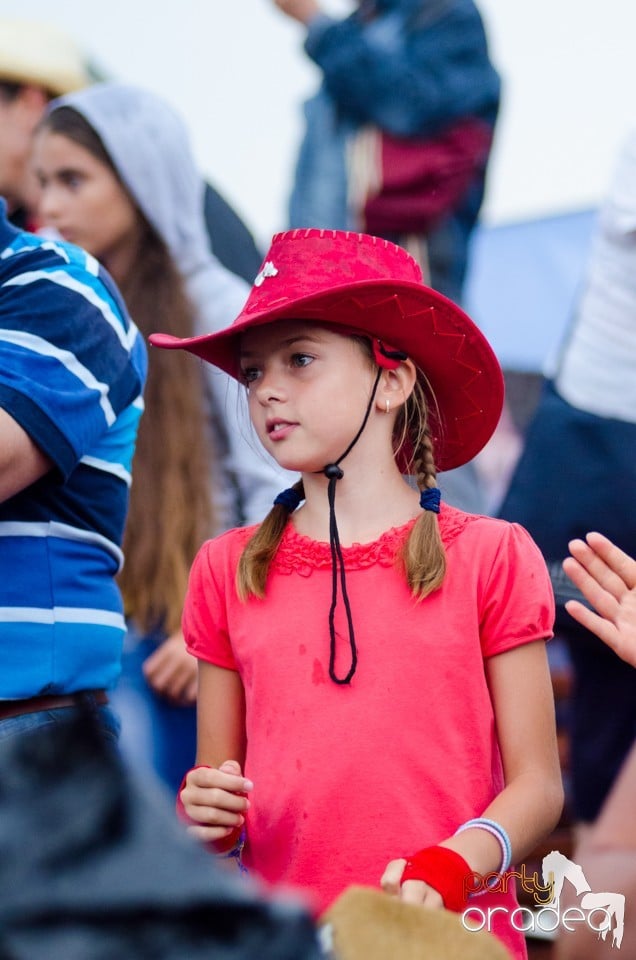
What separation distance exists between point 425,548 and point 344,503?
0.17 metres

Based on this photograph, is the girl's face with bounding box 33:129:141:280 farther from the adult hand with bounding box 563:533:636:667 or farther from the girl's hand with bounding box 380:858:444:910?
the girl's hand with bounding box 380:858:444:910

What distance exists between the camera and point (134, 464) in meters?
3.21

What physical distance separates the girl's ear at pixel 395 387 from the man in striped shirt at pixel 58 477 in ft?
1.43

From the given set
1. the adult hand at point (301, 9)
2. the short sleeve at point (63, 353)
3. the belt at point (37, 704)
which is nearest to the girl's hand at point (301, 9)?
the adult hand at point (301, 9)

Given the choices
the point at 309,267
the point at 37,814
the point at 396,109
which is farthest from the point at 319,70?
the point at 37,814

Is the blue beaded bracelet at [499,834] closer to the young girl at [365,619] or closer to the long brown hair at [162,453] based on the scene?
the young girl at [365,619]

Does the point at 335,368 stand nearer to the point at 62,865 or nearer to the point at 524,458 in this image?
the point at 524,458

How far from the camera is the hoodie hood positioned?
332cm

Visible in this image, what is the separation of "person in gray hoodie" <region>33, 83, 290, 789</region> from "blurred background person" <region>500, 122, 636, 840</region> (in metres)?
0.70

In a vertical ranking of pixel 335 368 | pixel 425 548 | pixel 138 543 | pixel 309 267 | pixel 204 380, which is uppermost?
pixel 309 267

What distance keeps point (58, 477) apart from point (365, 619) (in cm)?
53

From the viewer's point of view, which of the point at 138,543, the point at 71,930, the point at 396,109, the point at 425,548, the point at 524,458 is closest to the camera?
the point at 71,930

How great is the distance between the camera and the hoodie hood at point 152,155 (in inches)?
131

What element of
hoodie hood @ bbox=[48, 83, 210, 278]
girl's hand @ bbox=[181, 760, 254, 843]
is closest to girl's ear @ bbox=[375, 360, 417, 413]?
girl's hand @ bbox=[181, 760, 254, 843]
